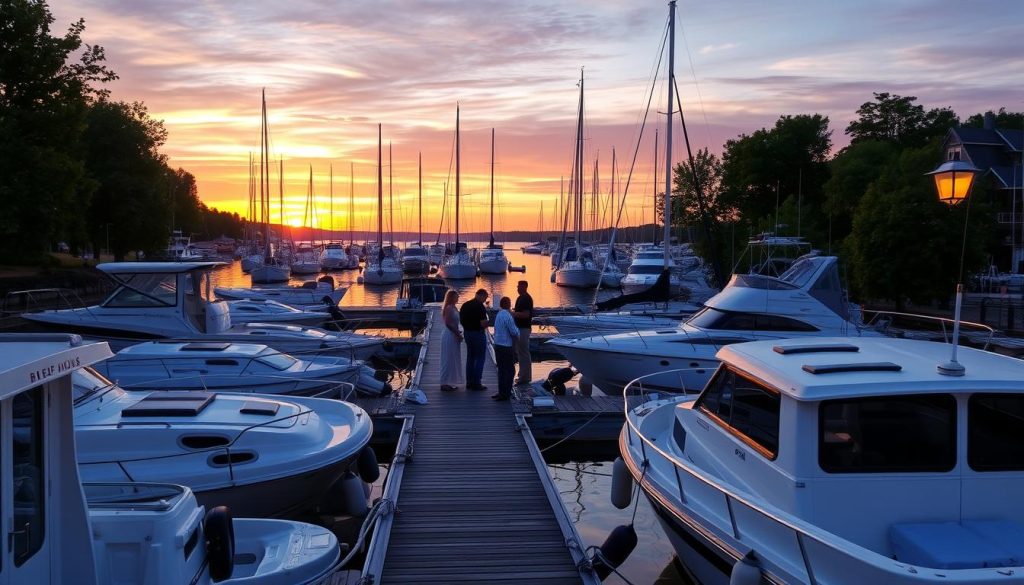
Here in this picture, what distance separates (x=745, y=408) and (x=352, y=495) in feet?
15.6

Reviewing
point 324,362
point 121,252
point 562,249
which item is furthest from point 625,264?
point 324,362

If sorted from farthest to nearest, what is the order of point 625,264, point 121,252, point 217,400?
1. point 625,264
2. point 121,252
3. point 217,400

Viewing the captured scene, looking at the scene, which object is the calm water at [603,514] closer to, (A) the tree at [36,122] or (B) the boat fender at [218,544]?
(B) the boat fender at [218,544]

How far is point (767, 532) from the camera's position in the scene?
20.0 ft

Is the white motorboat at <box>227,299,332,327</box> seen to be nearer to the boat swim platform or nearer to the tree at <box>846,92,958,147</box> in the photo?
the boat swim platform

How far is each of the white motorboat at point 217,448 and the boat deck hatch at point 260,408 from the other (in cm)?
1

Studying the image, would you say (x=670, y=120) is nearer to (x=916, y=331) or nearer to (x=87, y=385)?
(x=916, y=331)

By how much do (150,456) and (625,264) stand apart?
184 ft

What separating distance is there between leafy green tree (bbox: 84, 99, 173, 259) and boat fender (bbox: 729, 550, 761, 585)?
159ft

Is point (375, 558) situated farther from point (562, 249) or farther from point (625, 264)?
point (625, 264)

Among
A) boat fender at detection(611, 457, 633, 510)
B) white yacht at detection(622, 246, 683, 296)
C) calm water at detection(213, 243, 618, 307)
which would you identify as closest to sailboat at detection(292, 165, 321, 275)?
calm water at detection(213, 243, 618, 307)

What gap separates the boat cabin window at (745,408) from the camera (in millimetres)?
6617

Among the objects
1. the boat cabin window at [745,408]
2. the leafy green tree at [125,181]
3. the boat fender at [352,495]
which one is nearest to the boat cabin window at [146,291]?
the boat fender at [352,495]

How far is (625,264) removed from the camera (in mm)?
63469
